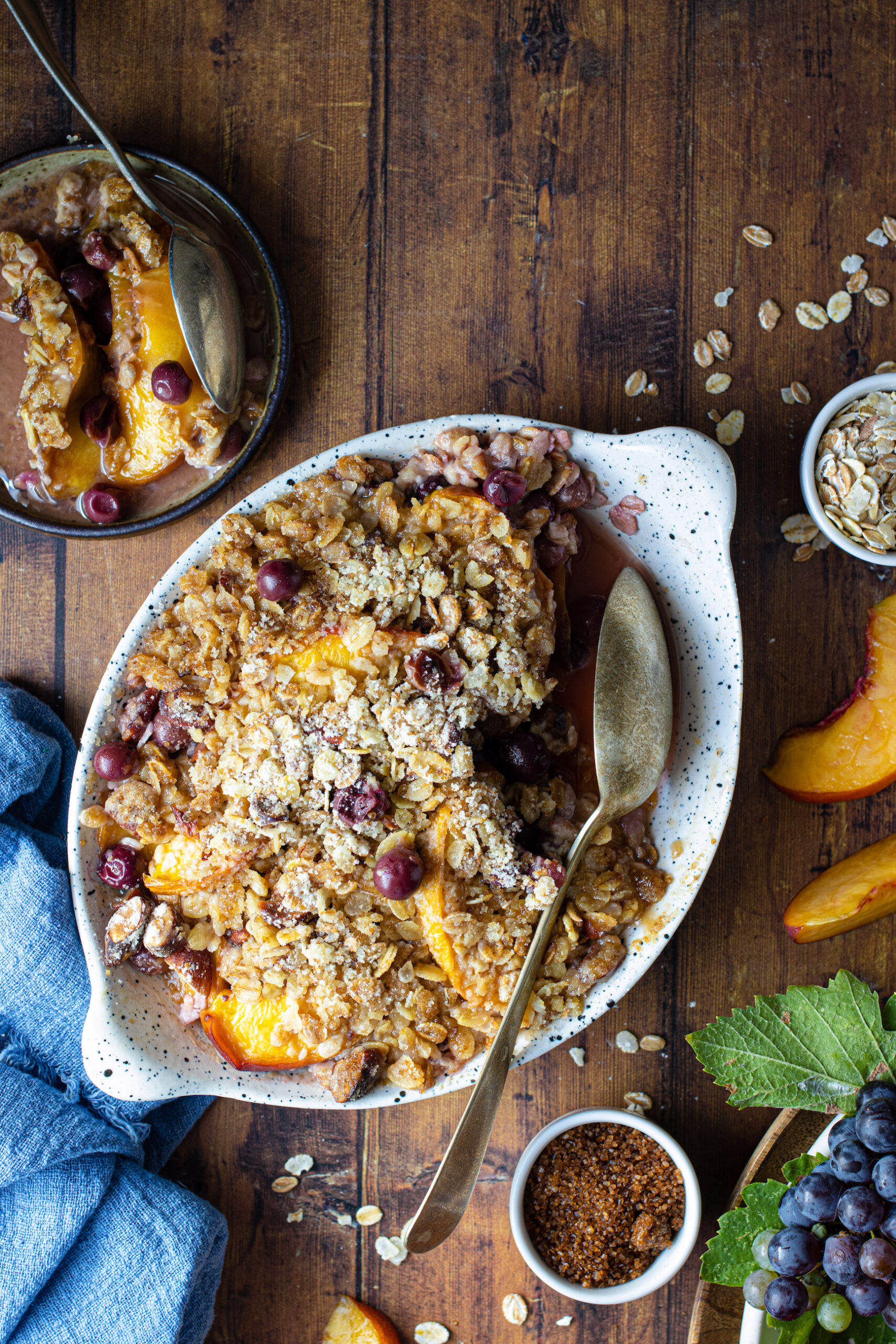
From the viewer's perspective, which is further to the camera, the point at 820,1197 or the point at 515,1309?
the point at 515,1309

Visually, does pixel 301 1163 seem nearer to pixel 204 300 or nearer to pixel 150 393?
pixel 150 393

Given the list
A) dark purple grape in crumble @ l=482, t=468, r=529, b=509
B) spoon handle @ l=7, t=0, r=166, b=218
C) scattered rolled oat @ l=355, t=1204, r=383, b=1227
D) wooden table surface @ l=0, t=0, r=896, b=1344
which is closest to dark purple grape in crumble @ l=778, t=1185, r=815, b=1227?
wooden table surface @ l=0, t=0, r=896, b=1344

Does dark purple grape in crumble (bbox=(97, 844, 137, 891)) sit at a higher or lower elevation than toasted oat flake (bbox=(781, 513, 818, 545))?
lower

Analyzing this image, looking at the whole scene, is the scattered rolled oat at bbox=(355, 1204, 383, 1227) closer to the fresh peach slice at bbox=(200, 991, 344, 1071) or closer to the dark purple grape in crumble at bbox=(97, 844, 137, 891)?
the fresh peach slice at bbox=(200, 991, 344, 1071)

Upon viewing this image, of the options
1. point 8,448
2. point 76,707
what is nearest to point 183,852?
point 76,707

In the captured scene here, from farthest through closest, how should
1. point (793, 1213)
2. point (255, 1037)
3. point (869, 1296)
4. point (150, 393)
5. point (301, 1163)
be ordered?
1. point (301, 1163)
2. point (150, 393)
3. point (255, 1037)
4. point (793, 1213)
5. point (869, 1296)

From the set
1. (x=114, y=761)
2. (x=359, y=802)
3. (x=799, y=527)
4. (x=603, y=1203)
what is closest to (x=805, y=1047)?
(x=603, y=1203)

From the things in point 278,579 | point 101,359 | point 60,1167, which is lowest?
point 60,1167

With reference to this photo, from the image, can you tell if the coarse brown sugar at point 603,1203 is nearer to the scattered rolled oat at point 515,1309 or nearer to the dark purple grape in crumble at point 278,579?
the scattered rolled oat at point 515,1309
